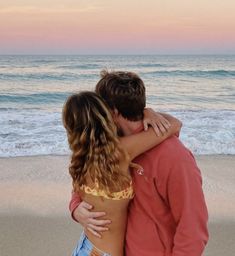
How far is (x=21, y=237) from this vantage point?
3.81 meters

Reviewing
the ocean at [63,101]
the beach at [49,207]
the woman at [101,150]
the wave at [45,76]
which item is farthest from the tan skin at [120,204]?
the wave at [45,76]

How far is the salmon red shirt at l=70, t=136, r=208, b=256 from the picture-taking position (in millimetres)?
1562

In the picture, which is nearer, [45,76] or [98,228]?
[98,228]

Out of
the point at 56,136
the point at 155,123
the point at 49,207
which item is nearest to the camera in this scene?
the point at 155,123

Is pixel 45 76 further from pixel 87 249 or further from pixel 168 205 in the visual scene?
pixel 168 205

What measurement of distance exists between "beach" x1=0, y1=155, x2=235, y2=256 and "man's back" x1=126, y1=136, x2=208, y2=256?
2.02m

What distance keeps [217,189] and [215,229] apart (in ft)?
3.91

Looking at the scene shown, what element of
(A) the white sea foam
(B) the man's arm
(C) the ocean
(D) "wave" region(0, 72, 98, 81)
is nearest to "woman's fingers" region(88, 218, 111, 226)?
(B) the man's arm

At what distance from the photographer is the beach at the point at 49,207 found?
369 cm

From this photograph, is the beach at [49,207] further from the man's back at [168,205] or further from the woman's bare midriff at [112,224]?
the man's back at [168,205]

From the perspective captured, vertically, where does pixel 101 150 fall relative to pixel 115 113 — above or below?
Result: below

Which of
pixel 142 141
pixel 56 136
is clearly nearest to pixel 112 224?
pixel 142 141

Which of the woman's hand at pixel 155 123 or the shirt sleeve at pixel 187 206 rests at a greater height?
the woman's hand at pixel 155 123

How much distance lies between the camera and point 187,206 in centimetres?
157
